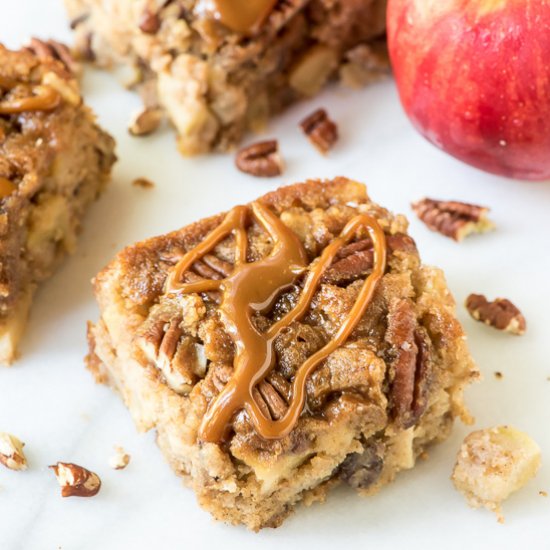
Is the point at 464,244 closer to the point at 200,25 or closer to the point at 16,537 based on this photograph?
the point at 200,25

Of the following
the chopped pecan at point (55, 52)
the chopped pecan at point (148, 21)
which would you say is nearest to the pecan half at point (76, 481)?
the chopped pecan at point (148, 21)

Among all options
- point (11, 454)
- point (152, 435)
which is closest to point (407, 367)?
point (152, 435)

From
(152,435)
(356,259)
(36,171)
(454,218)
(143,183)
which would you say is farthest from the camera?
(143,183)

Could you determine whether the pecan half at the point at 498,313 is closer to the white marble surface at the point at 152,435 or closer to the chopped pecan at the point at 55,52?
the white marble surface at the point at 152,435

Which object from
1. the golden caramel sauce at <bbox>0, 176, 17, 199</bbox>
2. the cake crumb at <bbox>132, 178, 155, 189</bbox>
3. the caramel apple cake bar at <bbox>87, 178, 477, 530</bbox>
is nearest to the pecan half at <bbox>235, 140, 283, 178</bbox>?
the cake crumb at <bbox>132, 178, 155, 189</bbox>

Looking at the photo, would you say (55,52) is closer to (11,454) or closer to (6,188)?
(6,188)

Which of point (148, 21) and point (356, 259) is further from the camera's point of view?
point (148, 21)
